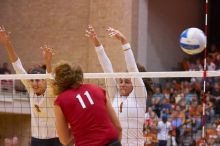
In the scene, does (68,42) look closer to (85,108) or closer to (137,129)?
(137,129)

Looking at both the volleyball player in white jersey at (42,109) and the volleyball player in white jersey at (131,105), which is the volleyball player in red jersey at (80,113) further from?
the volleyball player in white jersey at (42,109)

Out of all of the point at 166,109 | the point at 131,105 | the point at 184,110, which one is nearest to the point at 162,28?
the point at 166,109

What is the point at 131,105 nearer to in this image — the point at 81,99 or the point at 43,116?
the point at 43,116

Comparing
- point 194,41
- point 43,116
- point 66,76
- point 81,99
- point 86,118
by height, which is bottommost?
point 43,116

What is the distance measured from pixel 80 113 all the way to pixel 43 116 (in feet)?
8.04

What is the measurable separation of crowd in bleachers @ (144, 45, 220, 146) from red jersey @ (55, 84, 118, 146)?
809 centimetres

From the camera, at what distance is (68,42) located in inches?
800

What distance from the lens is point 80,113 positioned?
414cm

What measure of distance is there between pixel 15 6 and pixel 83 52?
10.9 ft

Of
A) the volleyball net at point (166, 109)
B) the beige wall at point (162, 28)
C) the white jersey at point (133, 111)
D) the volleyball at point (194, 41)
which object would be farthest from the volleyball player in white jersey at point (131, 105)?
the beige wall at point (162, 28)

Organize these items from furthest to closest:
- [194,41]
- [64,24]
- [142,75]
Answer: [64,24] < [194,41] < [142,75]

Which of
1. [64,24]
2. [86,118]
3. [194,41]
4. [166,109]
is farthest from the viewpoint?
[64,24]

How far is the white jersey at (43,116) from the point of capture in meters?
6.43

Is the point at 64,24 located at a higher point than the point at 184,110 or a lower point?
higher
